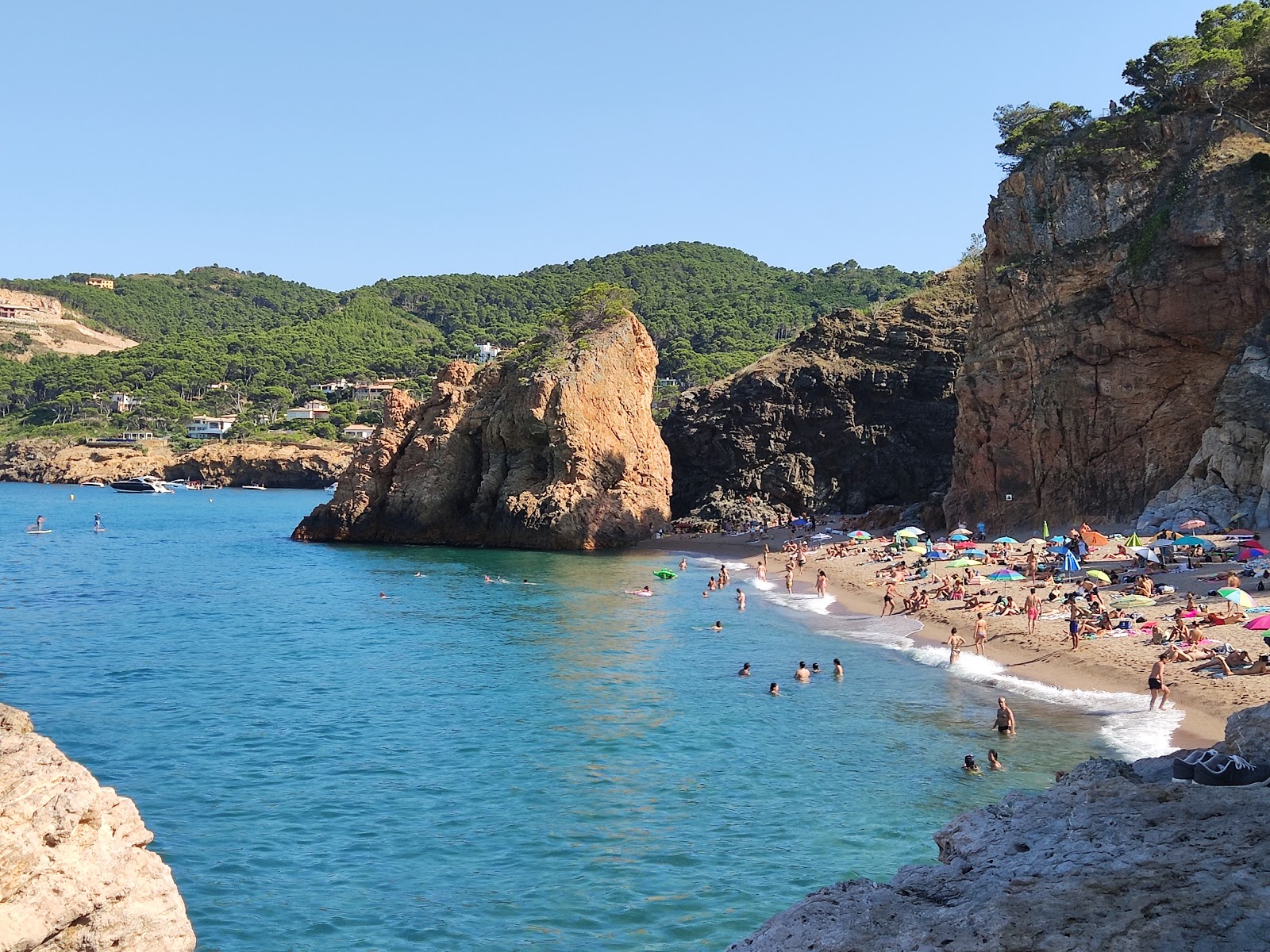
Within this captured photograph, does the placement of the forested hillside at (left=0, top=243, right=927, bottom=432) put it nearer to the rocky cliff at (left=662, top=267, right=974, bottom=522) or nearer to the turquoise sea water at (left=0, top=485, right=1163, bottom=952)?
the rocky cliff at (left=662, top=267, right=974, bottom=522)

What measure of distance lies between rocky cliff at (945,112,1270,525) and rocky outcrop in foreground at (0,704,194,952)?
122 ft

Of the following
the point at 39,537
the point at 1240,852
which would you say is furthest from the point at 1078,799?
the point at 39,537

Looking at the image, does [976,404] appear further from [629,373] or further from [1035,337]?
[629,373]

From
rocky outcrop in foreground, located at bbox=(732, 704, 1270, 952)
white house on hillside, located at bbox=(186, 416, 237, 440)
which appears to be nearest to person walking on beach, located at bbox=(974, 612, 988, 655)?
rocky outcrop in foreground, located at bbox=(732, 704, 1270, 952)

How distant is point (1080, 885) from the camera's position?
6.57 m

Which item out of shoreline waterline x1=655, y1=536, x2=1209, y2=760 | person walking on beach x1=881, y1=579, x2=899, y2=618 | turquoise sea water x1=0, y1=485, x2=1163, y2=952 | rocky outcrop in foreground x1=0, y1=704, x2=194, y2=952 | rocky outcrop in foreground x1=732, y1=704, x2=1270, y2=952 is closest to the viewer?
rocky outcrop in foreground x1=732, y1=704, x2=1270, y2=952

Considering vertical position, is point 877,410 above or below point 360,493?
above

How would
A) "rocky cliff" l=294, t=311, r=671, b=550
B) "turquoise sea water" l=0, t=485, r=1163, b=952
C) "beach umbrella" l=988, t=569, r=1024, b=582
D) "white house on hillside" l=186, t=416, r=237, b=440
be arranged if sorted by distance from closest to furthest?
"turquoise sea water" l=0, t=485, r=1163, b=952
"beach umbrella" l=988, t=569, r=1024, b=582
"rocky cliff" l=294, t=311, r=671, b=550
"white house on hillside" l=186, t=416, r=237, b=440

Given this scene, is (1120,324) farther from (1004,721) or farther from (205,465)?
(205,465)

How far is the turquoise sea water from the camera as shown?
13297 mm

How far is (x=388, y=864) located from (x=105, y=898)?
677 centimetres

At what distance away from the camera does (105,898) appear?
312 inches

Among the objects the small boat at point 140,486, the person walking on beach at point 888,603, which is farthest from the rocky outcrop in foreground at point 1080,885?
the small boat at point 140,486

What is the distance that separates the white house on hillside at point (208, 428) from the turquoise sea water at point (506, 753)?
10440cm
